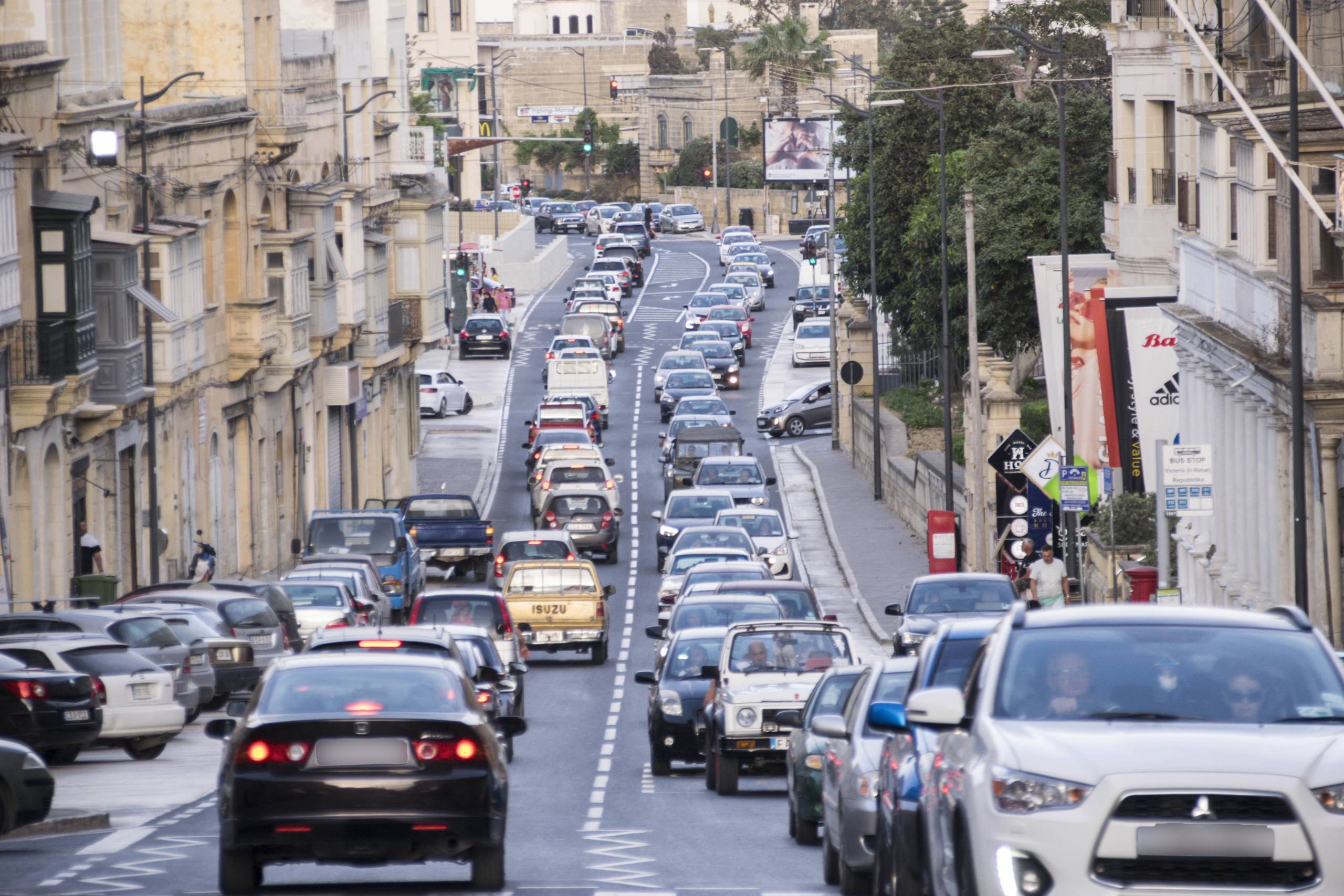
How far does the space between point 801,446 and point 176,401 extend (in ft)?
93.0

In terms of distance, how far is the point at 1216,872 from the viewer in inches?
358

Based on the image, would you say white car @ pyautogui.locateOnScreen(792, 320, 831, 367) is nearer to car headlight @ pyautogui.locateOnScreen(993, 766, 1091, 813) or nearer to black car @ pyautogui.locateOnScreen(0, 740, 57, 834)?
black car @ pyautogui.locateOnScreen(0, 740, 57, 834)

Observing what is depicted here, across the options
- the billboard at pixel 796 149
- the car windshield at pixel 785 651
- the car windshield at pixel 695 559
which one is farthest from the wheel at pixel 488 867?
the billboard at pixel 796 149

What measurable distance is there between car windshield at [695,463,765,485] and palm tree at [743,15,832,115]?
9686cm

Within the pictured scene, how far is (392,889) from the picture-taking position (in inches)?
595

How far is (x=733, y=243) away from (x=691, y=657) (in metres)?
104

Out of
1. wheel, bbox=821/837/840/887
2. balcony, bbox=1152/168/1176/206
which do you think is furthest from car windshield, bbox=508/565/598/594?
wheel, bbox=821/837/840/887

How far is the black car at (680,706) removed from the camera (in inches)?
958

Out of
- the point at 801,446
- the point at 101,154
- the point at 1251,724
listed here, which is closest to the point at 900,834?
the point at 1251,724

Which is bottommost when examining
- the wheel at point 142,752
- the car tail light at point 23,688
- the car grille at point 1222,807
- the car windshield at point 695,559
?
the car windshield at point 695,559

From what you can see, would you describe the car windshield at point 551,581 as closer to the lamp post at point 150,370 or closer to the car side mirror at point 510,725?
the lamp post at point 150,370

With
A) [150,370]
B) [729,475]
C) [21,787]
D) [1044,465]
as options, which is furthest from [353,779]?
[729,475]

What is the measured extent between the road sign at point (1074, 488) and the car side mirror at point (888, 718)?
907 inches

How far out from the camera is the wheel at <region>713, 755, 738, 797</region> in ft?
71.8
